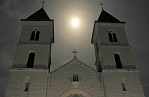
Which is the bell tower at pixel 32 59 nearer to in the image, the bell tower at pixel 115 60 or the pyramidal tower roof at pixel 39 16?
the pyramidal tower roof at pixel 39 16

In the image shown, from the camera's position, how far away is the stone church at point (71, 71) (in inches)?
907

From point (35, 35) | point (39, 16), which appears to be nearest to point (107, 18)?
point (39, 16)

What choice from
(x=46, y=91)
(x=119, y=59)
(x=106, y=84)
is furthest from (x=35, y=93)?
(x=119, y=59)

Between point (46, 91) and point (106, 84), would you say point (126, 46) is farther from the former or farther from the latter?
point (46, 91)

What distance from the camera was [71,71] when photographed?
2453cm

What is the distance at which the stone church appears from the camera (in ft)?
75.6

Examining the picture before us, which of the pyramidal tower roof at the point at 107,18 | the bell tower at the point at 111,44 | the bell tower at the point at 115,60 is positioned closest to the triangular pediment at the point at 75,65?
the bell tower at the point at 115,60

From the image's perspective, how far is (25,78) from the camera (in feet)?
78.0

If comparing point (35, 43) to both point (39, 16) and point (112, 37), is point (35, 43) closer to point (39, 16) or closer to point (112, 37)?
point (39, 16)

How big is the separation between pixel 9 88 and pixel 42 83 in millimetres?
2702

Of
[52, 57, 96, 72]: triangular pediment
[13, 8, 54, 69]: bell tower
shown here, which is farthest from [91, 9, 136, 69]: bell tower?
[13, 8, 54, 69]: bell tower

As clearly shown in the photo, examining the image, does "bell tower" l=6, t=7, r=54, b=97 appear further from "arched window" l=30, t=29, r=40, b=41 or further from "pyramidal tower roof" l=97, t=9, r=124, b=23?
"pyramidal tower roof" l=97, t=9, r=124, b=23

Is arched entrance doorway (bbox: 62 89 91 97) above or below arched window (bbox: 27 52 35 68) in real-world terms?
below

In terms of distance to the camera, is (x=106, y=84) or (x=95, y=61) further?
(x=95, y=61)
